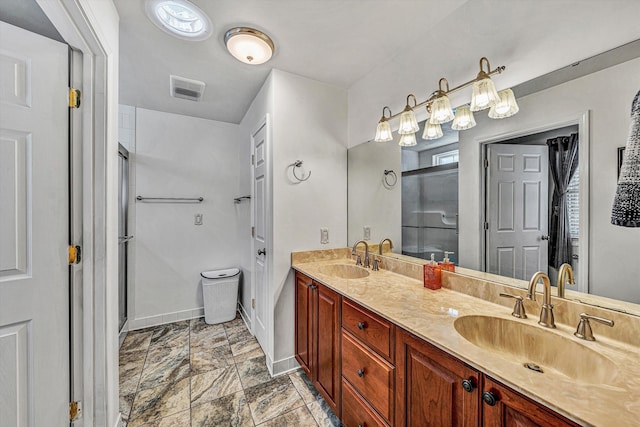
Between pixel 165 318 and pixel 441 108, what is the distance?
3223 mm

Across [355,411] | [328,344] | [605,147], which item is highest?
[605,147]

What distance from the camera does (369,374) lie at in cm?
119

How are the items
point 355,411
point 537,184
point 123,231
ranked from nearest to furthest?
point 537,184, point 355,411, point 123,231

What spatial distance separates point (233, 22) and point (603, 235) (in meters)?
2.02

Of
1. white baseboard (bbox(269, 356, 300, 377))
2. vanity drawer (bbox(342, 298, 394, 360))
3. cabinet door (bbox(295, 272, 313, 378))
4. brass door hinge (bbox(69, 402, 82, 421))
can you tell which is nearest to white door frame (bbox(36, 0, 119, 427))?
brass door hinge (bbox(69, 402, 82, 421))

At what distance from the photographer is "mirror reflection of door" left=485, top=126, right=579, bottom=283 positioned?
3.57ft

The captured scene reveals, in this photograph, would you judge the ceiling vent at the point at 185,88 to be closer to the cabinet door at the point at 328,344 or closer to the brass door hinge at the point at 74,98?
the brass door hinge at the point at 74,98

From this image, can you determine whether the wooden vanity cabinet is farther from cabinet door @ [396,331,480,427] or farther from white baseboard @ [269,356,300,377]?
cabinet door @ [396,331,480,427]

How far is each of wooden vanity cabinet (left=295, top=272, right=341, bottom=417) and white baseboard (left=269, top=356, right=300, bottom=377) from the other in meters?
0.08

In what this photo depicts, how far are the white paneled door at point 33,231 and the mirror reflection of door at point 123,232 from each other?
143cm

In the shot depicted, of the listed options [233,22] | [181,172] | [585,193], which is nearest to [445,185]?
[585,193]

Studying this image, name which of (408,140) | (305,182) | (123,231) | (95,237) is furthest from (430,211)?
(123,231)

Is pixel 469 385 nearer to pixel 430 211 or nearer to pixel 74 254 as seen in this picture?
pixel 430 211

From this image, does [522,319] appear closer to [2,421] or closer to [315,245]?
[315,245]
